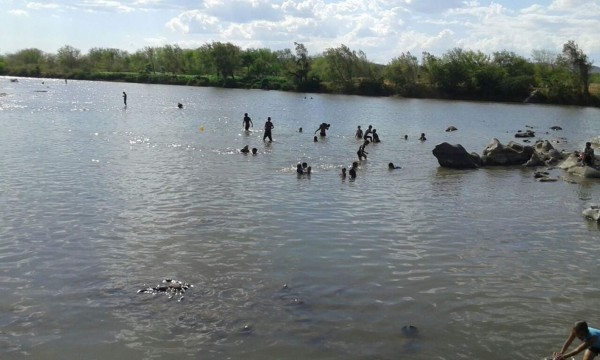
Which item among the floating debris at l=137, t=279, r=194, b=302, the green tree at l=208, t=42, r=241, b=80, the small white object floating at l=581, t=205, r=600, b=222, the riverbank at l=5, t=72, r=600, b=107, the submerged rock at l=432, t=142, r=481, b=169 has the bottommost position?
the floating debris at l=137, t=279, r=194, b=302

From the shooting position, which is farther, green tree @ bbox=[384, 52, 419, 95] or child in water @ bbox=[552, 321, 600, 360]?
green tree @ bbox=[384, 52, 419, 95]

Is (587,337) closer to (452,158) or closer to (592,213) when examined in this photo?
(592,213)

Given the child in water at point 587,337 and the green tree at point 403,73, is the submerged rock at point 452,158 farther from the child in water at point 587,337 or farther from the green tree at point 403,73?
the green tree at point 403,73

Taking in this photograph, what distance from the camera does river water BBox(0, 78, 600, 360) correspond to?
11.6 metres

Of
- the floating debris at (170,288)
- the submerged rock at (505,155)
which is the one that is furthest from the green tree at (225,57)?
the floating debris at (170,288)

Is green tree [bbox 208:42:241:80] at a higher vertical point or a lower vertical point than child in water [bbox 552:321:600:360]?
higher

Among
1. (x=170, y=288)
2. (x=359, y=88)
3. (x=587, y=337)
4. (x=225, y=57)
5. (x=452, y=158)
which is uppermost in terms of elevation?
(x=225, y=57)

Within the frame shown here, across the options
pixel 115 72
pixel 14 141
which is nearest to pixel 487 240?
pixel 14 141

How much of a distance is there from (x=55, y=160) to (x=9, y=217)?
13.6 m

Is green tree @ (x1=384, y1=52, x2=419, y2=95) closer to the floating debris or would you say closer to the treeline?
the treeline

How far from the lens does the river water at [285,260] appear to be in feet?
38.1

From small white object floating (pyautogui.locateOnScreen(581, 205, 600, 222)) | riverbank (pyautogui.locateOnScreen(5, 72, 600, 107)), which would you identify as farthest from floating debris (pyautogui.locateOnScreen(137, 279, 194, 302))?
riverbank (pyautogui.locateOnScreen(5, 72, 600, 107))

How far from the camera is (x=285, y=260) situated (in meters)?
16.0

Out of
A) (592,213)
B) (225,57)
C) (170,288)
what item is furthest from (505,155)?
(225,57)
